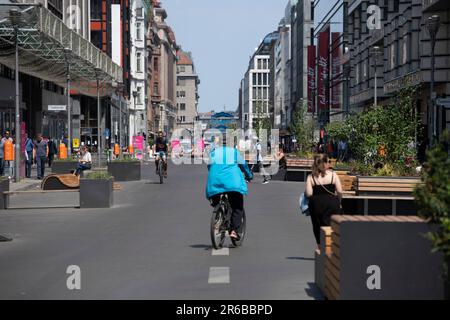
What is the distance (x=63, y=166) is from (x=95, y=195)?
11.6 metres

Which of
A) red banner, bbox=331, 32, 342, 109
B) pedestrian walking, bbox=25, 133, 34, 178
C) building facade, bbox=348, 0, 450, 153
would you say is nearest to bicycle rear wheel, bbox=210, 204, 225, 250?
building facade, bbox=348, 0, 450, 153

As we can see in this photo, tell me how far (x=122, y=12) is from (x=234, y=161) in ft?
302

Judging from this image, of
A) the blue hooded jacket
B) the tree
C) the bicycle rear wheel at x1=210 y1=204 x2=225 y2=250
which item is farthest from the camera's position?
the tree

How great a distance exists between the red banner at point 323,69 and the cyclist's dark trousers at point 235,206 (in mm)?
75891

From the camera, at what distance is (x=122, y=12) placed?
342ft

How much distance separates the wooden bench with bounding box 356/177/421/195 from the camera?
17594mm

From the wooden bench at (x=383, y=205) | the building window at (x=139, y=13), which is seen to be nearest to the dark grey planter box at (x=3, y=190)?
the wooden bench at (x=383, y=205)

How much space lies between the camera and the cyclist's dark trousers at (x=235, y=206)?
14.1 metres

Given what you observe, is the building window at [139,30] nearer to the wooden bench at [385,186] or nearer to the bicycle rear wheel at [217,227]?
the wooden bench at [385,186]

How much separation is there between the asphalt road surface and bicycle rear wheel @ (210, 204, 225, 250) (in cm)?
16

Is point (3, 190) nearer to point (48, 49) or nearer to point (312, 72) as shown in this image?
point (48, 49)

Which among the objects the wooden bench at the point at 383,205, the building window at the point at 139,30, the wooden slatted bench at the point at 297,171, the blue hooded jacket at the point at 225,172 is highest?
the building window at the point at 139,30

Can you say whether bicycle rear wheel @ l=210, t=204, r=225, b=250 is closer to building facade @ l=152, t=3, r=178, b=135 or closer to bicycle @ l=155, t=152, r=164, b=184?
bicycle @ l=155, t=152, r=164, b=184

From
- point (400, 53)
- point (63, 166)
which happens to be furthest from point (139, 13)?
point (63, 166)
